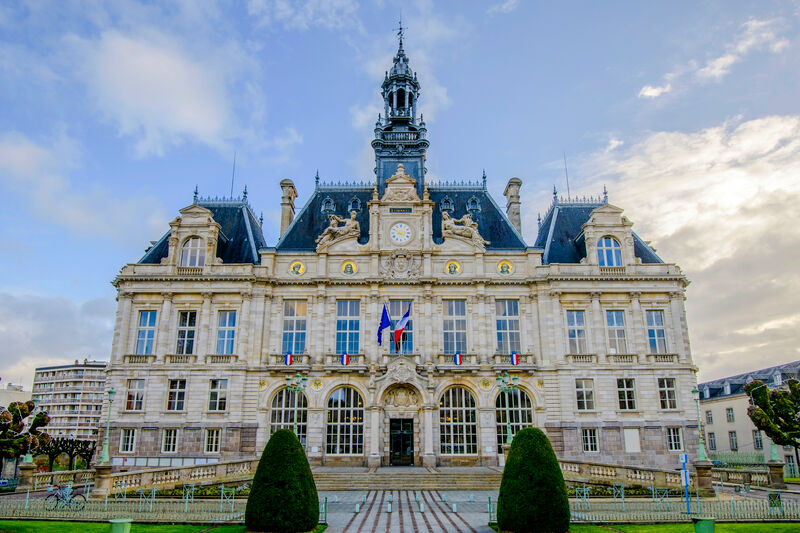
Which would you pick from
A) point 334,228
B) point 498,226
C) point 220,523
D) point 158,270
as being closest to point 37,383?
point 158,270

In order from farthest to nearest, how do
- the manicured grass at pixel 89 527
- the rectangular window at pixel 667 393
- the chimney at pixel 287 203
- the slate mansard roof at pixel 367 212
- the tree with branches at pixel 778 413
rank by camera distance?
the chimney at pixel 287 203 → the slate mansard roof at pixel 367 212 → the rectangular window at pixel 667 393 → the tree with branches at pixel 778 413 → the manicured grass at pixel 89 527

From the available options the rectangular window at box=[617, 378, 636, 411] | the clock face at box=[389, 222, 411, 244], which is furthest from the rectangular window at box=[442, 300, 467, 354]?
the rectangular window at box=[617, 378, 636, 411]

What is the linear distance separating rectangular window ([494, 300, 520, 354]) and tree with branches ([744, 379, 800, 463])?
15263mm

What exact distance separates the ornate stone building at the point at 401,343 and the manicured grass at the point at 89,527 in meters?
20.0

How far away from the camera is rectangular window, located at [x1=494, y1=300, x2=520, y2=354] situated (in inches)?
1665

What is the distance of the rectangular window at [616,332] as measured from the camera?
41938mm

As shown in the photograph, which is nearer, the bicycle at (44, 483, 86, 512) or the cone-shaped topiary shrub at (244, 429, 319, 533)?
the cone-shaped topiary shrub at (244, 429, 319, 533)

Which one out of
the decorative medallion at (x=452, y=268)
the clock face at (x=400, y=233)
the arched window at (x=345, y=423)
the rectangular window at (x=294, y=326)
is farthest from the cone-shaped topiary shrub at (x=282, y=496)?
the clock face at (x=400, y=233)

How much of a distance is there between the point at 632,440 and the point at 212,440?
29.0 meters

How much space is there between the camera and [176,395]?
133 ft

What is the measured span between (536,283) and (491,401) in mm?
9340

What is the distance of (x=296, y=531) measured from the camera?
54.7 feet

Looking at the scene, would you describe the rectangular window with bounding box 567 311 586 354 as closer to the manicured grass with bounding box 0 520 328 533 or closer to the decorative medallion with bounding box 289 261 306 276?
the decorative medallion with bounding box 289 261 306 276

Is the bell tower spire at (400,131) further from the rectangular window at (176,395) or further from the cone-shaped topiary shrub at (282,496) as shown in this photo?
the cone-shaped topiary shrub at (282,496)
